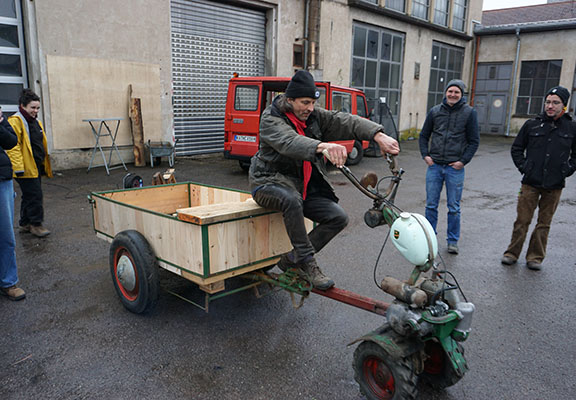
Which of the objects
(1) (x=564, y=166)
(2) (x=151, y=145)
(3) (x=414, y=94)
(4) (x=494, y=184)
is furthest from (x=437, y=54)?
(1) (x=564, y=166)

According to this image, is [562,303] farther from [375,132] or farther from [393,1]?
[393,1]

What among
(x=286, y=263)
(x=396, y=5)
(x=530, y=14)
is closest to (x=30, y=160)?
(x=286, y=263)

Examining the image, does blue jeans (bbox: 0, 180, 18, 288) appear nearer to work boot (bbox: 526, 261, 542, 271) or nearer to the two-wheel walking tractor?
the two-wheel walking tractor

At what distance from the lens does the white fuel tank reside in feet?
8.96

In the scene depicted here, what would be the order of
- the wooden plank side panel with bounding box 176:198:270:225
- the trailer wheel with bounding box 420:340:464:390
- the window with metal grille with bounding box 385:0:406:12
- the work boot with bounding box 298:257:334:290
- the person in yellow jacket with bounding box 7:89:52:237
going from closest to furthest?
the trailer wheel with bounding box 420:340:464:390 → the wooden plank side panel with bounding box 176:198:270:225 → the work boot with bounding box 298:257:334:290 → the person in yellow jacket with bounding box 7:89:52:237 → the window with metal grille with bounding box 385:0:406:12

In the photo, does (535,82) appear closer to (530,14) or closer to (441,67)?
(441,67)

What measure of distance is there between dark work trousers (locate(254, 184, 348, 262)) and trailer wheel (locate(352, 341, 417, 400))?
0.87m

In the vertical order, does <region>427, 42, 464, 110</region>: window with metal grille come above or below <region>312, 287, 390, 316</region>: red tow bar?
above

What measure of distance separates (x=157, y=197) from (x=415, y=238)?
3.19 m

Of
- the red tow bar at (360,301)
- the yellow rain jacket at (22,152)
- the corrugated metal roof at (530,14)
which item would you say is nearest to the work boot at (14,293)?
the yellow rain jacket at (22,152)

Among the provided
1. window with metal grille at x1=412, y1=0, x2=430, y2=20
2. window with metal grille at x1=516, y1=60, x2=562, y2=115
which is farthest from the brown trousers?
window with metal grille at x1=516, y1=60, x2=562, y2=115

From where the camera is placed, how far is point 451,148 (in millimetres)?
A: 5613

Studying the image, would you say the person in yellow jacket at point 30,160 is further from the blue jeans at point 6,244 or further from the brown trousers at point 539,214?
the brown trousers at point 539,214

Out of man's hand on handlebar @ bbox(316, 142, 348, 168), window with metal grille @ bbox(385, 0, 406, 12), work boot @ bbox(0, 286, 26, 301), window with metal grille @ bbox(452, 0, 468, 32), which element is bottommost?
work boot @ bbox(0, 286, 26, 301)
